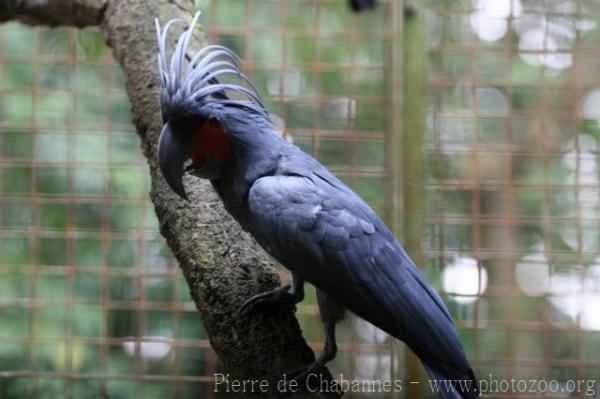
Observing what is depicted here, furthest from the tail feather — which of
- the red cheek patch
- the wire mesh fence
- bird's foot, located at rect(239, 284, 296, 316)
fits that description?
bird's foot, located at rect(239, 284, 296, 316)

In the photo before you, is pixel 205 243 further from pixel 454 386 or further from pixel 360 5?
pixel 360 5

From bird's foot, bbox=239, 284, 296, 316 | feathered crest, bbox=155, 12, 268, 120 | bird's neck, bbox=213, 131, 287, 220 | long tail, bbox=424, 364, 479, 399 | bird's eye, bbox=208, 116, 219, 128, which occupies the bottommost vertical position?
long tail, bbox=424, 364, 479, 399

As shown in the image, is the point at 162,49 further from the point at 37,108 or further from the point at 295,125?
the point at 37,108

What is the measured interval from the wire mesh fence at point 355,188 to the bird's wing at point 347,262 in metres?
0.76

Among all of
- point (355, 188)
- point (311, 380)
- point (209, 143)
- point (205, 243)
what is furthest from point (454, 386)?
point (355, 188)

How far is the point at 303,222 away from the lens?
1.48m

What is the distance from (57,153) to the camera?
2.45 m

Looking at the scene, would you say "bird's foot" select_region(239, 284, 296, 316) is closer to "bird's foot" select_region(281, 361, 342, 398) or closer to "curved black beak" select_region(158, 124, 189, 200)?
"bird's foot" select_region(281, 361, 342, 398)

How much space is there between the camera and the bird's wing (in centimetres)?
148

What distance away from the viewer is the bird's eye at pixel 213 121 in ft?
5.05

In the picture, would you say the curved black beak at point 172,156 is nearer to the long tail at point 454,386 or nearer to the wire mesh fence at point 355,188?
the long tail at point 454,386

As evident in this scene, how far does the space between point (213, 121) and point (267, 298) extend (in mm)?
360

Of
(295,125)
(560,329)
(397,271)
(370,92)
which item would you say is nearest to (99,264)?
(295,125)

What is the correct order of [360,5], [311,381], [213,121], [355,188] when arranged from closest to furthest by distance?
1. [311,381]
2. [213,121]
3. [360,5]
4. [355,188]
